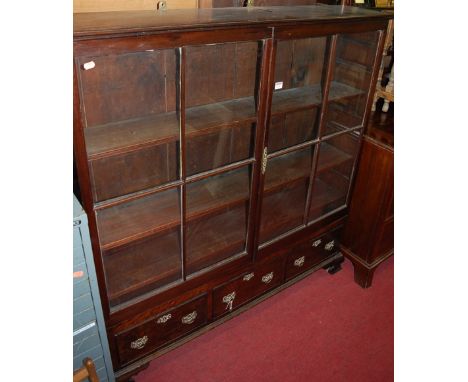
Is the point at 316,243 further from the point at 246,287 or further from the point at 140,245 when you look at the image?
the point at 140,245

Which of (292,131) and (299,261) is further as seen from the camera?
(299,261)

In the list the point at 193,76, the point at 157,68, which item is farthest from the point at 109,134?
the point at 193,76

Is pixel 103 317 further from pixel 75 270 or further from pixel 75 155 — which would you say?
pixel 75 155

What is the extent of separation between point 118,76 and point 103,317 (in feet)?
2.85

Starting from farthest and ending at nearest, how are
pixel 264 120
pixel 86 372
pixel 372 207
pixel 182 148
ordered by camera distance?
pixel 372 207 → pixel 264 120 → pixel 182 148 → pixel 86 372

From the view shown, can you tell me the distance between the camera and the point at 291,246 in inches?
81.0

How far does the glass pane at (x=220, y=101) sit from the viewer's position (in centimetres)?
154

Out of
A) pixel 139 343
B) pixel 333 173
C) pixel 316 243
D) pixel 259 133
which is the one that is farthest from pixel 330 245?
pixel 139 343

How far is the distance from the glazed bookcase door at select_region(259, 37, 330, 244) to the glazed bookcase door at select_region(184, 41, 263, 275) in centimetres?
12

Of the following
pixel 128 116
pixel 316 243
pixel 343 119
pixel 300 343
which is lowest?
pixel 300 343

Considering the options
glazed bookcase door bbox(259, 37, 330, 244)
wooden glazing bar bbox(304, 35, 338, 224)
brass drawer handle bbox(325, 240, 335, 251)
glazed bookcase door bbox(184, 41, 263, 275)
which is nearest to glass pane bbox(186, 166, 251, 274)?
glazed bookcase door bbox(184, 41, 263, 275)

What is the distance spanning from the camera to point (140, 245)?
5.96 feet

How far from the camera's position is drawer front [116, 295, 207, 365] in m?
1.65

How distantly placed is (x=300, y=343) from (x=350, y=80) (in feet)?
4.37
